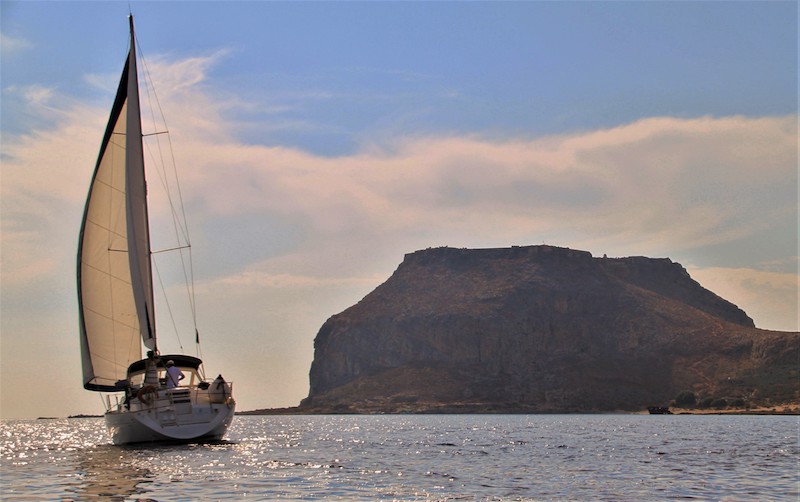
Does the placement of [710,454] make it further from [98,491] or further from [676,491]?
[98,491]

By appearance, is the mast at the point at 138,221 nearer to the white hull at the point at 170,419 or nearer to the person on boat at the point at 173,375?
the person on boat at the point at 173,375

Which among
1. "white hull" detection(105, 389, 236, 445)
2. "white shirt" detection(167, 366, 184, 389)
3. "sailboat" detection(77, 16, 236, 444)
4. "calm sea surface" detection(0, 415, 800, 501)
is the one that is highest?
"sailboat" detection(77, 16, 236, 444)

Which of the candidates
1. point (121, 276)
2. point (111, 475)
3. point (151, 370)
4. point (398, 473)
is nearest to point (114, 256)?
point (121, 276)

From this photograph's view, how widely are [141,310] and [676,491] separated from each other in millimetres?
30194

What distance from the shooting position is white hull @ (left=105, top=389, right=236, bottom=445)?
4816 centimetres

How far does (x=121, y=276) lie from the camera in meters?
54.1

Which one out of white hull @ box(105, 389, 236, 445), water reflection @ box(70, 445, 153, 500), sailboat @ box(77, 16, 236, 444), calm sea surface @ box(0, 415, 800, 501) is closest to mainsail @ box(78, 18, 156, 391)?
sailboat @ box(77, 16, 236, 444)

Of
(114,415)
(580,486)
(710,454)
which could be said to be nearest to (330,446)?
(114,415)

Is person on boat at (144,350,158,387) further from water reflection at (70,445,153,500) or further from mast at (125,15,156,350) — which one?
water reflection at (70,445,153,500)

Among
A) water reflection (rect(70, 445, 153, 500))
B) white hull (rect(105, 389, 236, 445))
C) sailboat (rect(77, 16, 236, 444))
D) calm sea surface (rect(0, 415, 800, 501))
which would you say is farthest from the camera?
sailboat (rect(77, 16, 236, 444))

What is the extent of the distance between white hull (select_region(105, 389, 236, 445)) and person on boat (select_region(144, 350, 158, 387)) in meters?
1.09

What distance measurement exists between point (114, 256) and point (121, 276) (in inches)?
43.2

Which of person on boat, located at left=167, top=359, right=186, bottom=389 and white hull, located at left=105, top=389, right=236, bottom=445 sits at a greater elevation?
person on boat, located at left=167, top=359, right=186, bottom=389

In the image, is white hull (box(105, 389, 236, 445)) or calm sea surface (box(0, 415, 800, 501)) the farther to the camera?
white hull (box(105, 389, 236, 445))
